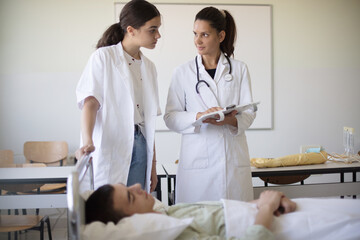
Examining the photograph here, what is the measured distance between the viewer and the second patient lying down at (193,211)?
1.23m

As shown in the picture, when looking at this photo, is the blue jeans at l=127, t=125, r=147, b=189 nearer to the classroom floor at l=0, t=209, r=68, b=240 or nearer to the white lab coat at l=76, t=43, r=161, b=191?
the white lab coat at l=76, t=43, r=161, b=191

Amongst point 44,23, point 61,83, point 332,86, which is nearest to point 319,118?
point 332,86

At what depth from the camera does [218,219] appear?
4.37ft

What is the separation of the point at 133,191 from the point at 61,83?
11.6 ft

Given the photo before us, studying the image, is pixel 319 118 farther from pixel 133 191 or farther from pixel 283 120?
pixel 133 191

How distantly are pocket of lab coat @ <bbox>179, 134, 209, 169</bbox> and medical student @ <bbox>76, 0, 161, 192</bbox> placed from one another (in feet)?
0.64

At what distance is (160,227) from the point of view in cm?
118

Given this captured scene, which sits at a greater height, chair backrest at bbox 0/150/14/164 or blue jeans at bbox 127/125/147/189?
blue jeans at bbox 127/125/147/189

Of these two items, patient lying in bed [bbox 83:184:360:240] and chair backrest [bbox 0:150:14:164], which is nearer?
patient lying in bed [bbox 83:184:360:240]

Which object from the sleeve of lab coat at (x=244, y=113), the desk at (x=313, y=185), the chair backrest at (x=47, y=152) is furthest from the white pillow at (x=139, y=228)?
the chair backrest at (x=47, y=152)

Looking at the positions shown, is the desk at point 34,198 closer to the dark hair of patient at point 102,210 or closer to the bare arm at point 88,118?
the bare arm at point 88,118

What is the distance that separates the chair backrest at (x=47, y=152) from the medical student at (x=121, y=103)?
7.72ft

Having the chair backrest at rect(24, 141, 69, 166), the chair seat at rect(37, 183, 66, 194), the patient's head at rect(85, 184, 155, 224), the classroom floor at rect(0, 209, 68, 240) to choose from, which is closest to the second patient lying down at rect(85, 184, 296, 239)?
the patient's head at rect(85, 184, 155, 224)

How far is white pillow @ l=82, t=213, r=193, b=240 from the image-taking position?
44.5 inches
